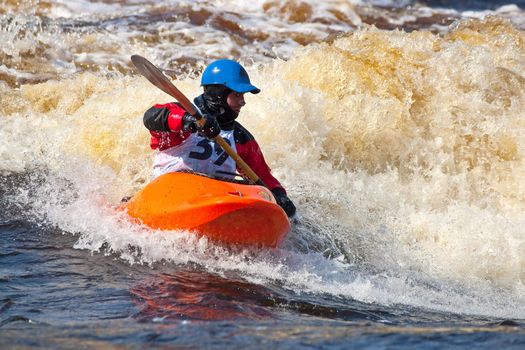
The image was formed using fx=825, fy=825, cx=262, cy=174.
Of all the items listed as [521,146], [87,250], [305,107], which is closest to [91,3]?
[305,107]

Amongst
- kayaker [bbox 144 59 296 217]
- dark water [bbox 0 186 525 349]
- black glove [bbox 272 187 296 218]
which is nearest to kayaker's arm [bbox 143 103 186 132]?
kayaker [bbox 144 59 296 217]

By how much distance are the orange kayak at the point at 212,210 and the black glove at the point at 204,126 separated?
31 centimetres

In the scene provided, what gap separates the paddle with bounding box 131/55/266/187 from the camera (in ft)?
16.4

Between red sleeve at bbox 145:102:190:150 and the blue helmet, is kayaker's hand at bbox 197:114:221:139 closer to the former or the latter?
red sleeve at bbox 145:102:190:150

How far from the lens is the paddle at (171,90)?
16.4 feet

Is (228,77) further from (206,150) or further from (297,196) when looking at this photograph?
(297,196)

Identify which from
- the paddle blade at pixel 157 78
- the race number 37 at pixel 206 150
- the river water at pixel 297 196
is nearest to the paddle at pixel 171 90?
the paddle blade at pixel 157 78

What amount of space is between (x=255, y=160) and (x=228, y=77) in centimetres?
76

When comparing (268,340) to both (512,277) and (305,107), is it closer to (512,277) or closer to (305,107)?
(512,277)

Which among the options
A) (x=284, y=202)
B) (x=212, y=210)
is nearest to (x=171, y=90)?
(x=212, y=210)

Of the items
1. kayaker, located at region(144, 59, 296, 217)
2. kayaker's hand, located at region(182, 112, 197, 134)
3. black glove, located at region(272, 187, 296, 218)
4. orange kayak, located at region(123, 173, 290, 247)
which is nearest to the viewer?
orange kayak, located at region(123, 173, 290, 247)

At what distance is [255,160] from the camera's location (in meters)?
5.82

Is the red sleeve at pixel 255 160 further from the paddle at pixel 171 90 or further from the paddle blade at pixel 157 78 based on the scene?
the paddle blade at pixel 157 78

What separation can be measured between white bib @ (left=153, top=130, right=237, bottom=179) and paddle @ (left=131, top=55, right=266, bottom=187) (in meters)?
0.14
